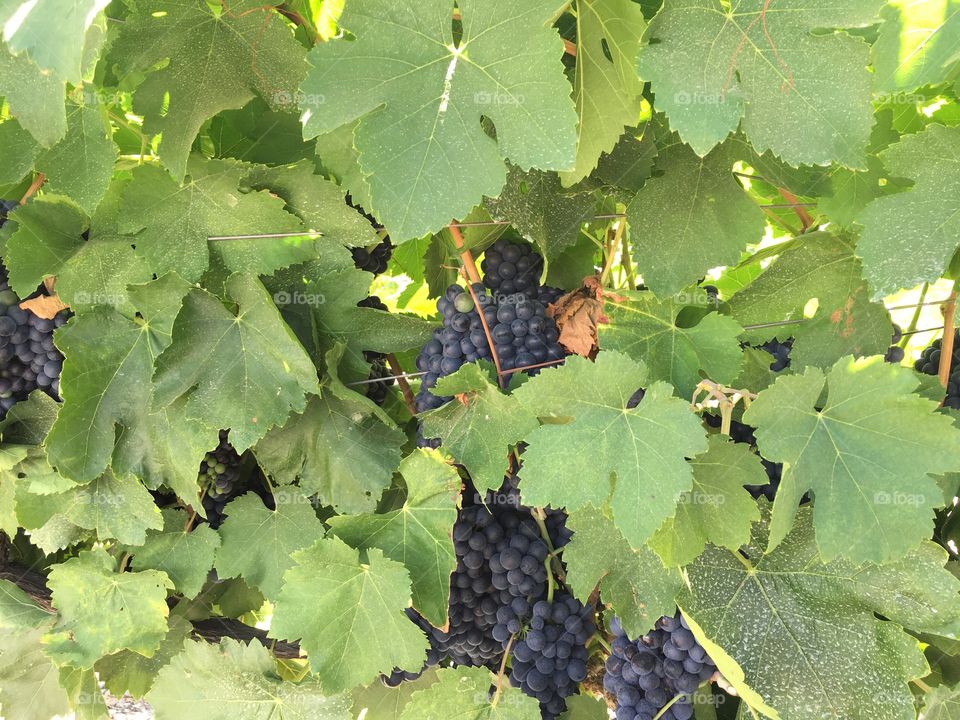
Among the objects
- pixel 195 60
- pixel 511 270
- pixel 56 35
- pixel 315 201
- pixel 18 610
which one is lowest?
pixel 18 610

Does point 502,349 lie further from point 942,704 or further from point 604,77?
point 942,704

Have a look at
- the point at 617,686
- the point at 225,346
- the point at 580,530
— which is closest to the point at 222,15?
the point at 225,346

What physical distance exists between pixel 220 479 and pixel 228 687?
0.38m

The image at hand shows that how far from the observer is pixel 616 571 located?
48.0 inches

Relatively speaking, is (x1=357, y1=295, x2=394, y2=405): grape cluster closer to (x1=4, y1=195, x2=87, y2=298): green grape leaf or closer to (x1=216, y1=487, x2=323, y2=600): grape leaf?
(x1=216, y1=487, x2=323, y2=600): grape leaf

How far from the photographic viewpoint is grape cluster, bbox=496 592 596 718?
1.32 m

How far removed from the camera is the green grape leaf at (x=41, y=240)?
1331 mm

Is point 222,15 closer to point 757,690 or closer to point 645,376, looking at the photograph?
point 645,376

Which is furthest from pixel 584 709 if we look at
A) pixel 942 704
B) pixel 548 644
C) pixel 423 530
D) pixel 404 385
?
pixel 404 385

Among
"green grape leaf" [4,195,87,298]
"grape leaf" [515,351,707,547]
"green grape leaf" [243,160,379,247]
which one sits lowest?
"grape leaf" [515,351,707,547]

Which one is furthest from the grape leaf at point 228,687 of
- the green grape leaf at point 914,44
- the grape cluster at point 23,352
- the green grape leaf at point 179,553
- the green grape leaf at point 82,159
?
the green grape leaf at point 914,44

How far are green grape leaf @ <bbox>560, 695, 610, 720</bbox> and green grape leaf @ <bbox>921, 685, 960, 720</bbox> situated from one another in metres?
0.48

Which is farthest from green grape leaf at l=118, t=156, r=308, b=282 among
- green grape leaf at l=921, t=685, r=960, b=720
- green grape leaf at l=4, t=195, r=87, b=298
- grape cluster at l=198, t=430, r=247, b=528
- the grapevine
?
green grape leaf at l=921, t=685, r=960, b=720

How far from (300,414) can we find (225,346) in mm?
174
